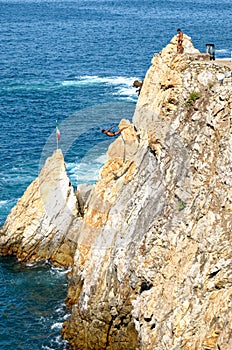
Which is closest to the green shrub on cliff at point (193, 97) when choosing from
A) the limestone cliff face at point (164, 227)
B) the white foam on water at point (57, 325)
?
the limestone cliff face at point (164, 227)

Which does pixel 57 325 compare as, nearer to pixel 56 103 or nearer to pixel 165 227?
pixel 165 227

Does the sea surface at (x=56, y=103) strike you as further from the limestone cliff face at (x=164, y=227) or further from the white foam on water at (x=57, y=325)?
the limestone cliff face at (x=164, y=227)

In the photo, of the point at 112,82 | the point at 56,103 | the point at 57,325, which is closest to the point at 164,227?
the point at 57,325

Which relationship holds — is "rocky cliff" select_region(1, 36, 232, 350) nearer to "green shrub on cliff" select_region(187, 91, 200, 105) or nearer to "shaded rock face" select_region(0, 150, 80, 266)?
"green shrub on cliff" select_region(187, 91, 200, 105)

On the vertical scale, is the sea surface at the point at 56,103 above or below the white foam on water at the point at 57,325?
below

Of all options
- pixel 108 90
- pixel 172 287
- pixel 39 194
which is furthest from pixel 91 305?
pixel 108 90

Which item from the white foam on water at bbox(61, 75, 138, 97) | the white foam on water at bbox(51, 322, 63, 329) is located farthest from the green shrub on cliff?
the white foam on water at bbox(61, 75, 138, 97)

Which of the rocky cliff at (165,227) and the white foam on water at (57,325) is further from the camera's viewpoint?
the white foam on water at (57,325)
